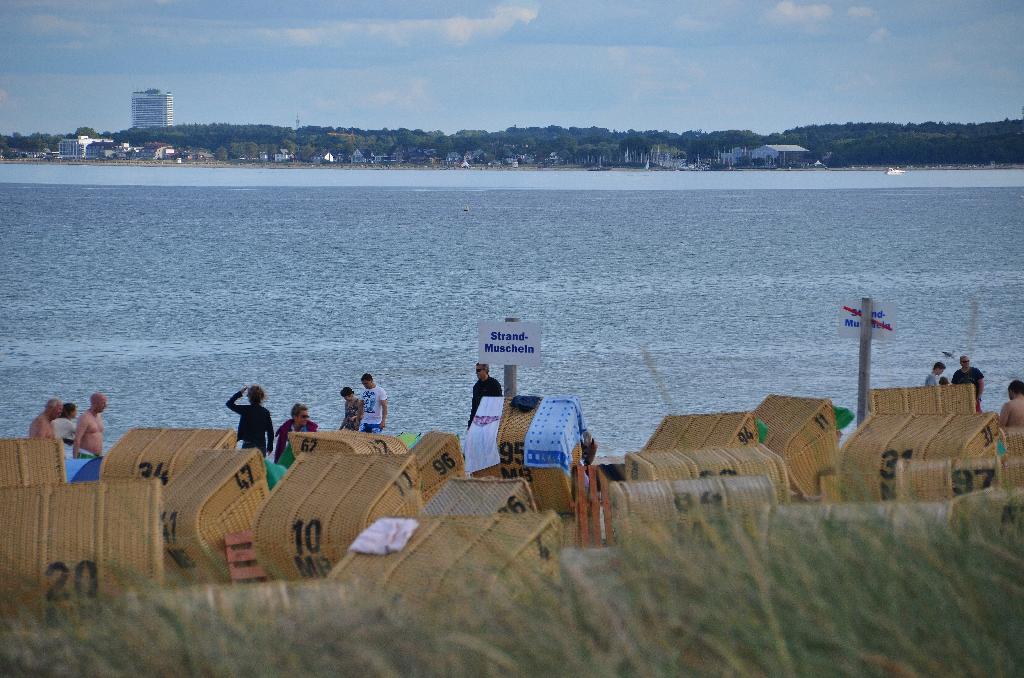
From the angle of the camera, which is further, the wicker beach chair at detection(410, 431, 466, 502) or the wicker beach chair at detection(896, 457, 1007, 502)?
the wicker beach chair at detection(410, 431, 466, 502)

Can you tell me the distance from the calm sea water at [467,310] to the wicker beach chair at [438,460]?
188 cm

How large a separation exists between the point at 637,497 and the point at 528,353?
19.0 ft

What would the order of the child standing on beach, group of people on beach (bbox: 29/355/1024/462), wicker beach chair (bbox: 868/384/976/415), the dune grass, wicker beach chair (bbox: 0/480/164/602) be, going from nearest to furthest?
the dune grass, wicker beach chair (bbox: 0/480/164/602), wicker beach chair (bbox: 868/384/976/415), group of people on beach (bbox: 29/355/1024/462), the child standing on beach

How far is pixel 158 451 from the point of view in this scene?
10828mm

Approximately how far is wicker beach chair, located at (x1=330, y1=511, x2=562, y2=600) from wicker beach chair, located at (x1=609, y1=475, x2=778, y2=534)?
0.69 meters

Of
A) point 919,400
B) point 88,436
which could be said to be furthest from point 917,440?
point 88,436

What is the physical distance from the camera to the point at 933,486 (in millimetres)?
8008

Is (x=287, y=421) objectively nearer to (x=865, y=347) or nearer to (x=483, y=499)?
(x=483, y=499)

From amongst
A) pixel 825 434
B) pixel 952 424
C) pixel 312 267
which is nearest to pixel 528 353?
pixel 825 434

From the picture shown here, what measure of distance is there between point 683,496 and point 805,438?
4480mm

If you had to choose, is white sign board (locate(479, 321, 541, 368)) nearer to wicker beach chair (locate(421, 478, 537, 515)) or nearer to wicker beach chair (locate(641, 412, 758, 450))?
wicker beach chair (locate(641, 412, 758, 450))

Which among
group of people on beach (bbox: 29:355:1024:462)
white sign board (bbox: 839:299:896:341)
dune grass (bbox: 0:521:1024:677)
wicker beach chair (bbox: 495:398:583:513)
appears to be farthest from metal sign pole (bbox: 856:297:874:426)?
dune grass (bbox: 0:521:1024:677)

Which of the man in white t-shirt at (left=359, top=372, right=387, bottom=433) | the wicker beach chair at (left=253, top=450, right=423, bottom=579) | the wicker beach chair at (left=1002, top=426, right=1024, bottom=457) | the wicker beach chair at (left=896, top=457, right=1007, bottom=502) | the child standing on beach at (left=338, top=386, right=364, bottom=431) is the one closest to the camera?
the wicker beach chair at (left=896, top=457, right=1007, bottom=502)

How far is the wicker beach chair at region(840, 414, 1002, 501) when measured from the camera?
9727 millimetres
